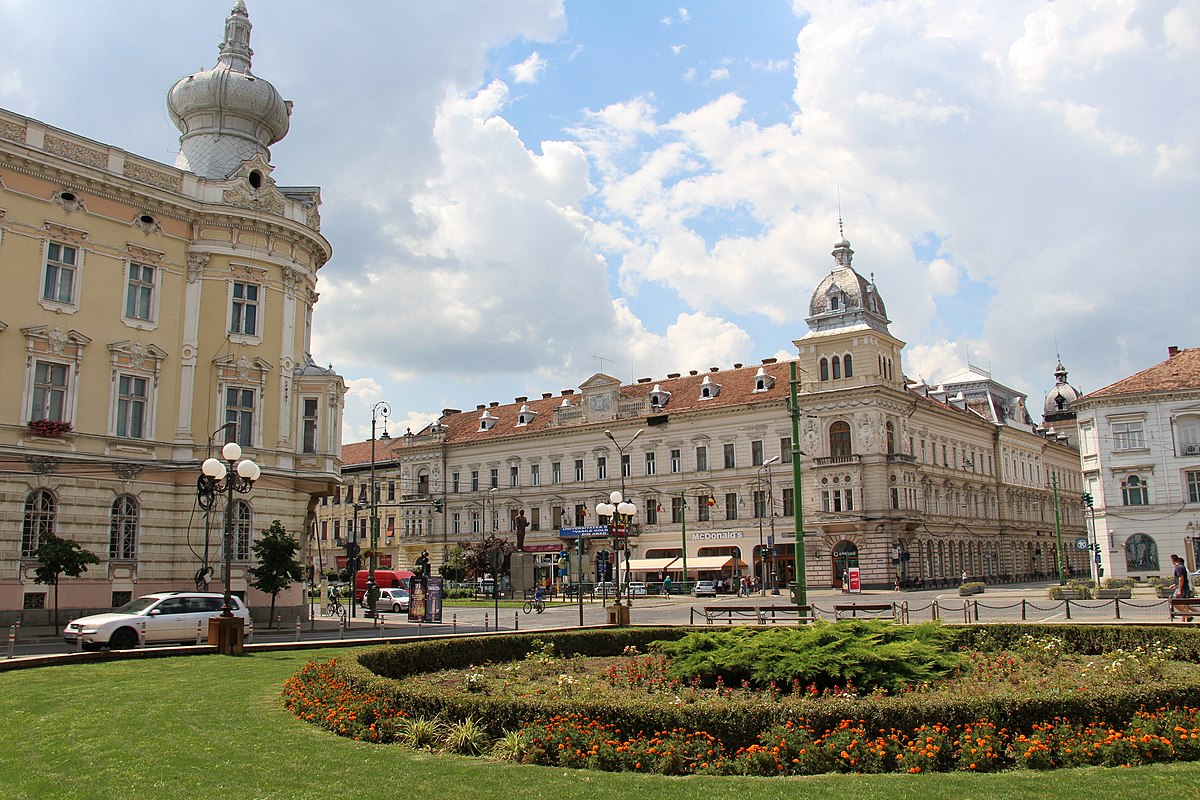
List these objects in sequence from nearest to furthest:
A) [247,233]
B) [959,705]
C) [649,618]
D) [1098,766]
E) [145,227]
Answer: [1098,766], [959,705], [145,227], [247,233], [649,618]

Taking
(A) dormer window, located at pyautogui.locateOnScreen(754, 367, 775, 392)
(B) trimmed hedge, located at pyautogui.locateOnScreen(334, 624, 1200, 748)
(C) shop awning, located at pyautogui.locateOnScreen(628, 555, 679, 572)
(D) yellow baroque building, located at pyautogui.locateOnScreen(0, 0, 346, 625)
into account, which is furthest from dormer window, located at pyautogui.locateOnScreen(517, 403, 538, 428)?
(B) trimmed hedge, located at pyautogui.locateOnScreen(334, 624, 1200, 748)

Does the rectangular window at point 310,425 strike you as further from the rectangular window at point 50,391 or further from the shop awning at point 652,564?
the shop awning at point 652,564

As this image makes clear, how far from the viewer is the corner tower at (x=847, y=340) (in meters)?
65.7

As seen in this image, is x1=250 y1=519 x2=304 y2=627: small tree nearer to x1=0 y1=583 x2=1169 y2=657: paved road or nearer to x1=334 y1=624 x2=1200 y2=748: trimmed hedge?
x1=0 y1=583 x2=1169 y2=657: paved road

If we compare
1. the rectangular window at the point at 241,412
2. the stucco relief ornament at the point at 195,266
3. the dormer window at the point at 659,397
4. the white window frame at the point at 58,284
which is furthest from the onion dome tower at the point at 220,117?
the dormer window at the point at 659,397

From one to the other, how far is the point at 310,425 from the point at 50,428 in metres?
8.78

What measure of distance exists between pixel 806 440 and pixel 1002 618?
33.8 metres

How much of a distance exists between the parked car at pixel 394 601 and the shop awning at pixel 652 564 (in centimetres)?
2148

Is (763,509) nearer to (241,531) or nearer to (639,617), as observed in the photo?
(639,617)

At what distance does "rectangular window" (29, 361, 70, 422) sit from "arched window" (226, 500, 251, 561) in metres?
6.31

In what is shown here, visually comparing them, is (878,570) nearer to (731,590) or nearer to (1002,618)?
(731,590)

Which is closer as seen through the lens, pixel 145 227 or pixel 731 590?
pixel 145 227

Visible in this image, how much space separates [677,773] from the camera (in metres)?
9.90

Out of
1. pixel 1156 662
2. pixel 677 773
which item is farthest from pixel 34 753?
pixel 1156 662
